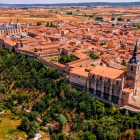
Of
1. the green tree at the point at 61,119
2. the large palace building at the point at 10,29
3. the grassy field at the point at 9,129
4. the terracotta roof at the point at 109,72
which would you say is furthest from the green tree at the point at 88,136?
the large palace building at the point at 10,29

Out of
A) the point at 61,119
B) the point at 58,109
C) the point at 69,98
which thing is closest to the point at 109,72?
the point at 69,98

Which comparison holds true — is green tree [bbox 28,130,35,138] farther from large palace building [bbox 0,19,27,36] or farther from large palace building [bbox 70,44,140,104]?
large palace building [bbox 0,19,27,36]

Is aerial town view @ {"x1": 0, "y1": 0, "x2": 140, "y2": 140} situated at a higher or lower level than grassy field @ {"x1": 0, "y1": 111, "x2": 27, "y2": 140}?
higher

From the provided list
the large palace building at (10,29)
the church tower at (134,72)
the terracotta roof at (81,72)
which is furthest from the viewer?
the large palace building at (10,29)

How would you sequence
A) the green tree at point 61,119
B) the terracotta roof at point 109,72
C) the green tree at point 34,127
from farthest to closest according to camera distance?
the terracotta roof at point 109,72, the green tree at point 61,119, the green tree at point 34,127

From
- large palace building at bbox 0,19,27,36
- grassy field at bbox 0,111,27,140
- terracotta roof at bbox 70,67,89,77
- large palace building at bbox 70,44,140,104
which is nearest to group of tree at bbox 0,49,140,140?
grassy field at bbox 0,111,27,140

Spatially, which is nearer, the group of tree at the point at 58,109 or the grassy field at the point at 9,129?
the group of tree at the point at 58,109

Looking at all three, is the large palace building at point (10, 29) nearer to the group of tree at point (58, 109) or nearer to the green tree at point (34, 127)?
the group of tree at point (58, 109)
